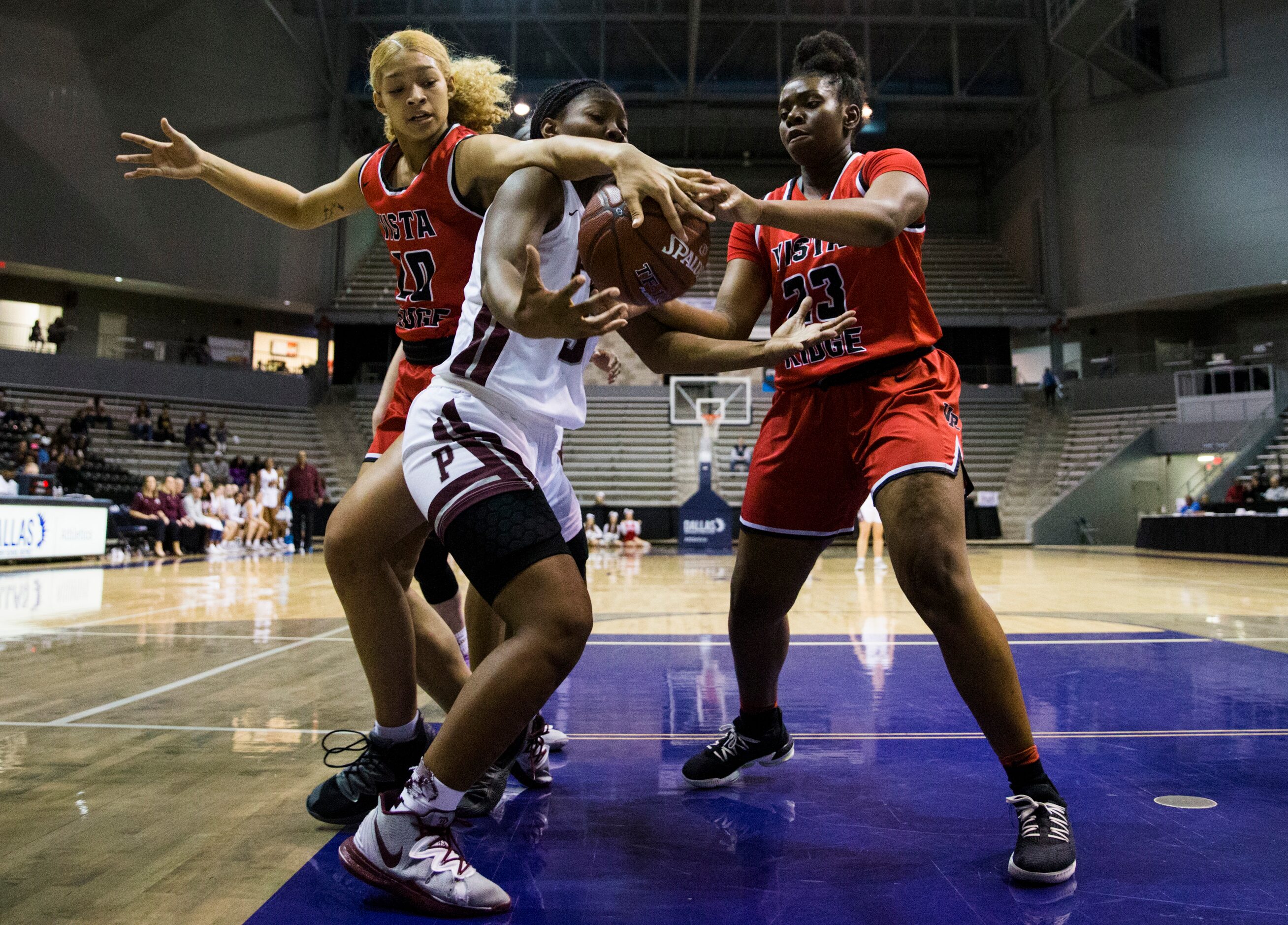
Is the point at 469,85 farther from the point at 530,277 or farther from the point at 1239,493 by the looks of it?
the point at 1239,493

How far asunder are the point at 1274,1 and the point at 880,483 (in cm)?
2553

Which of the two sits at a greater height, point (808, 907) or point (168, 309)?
point (168, 309)

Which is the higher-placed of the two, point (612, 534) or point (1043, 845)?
point (612, 534)

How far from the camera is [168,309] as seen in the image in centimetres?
2430

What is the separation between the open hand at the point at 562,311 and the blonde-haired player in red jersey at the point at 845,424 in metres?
0.40

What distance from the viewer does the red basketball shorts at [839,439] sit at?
2.20 metres

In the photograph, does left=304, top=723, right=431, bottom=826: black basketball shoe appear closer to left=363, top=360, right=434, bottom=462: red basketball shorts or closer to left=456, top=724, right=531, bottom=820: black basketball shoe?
left=456, top=724, right=531, bottom=820: black basketball shoe

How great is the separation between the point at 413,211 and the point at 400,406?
0.52 meters

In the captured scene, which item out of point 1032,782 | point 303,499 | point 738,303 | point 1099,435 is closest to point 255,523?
point 303,499

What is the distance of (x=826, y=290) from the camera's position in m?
2.38

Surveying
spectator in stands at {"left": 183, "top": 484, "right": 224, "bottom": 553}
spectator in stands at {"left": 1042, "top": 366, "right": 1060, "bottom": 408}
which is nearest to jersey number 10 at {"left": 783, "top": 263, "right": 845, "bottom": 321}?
spectator in stands at {"left": 183, "top": 484, "right": 224, "bottom": 553}

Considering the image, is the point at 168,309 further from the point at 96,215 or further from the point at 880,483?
the point at 880,483

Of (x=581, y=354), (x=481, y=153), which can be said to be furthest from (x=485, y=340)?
(x=481, y=153)

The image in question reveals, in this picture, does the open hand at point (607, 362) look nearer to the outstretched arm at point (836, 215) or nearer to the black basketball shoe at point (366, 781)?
the outstretched arm at point (836, 215)
